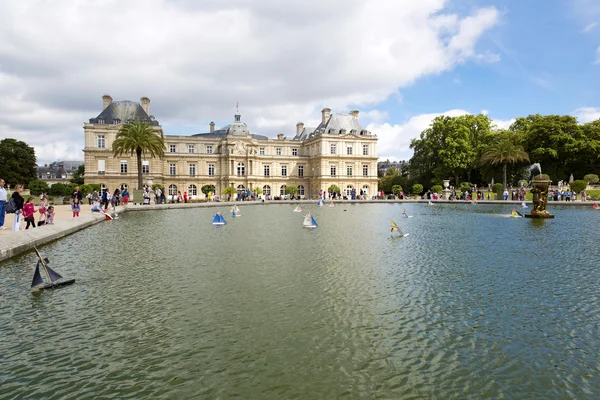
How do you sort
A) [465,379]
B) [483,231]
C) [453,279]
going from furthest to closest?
[483,231] < [453,279] < [465,379]

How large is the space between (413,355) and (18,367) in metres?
5.25

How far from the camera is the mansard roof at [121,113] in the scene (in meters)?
66.5

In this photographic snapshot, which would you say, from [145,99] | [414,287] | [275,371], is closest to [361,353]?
[275,371]

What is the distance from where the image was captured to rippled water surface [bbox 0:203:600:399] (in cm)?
515

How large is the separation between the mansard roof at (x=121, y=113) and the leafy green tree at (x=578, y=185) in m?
58.6

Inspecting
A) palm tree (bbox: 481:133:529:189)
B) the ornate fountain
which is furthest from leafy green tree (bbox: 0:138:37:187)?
the ornate fountain

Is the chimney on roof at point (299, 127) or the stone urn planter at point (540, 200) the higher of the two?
the chimney on roof at point (299, 127)

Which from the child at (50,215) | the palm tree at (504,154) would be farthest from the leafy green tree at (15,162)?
the palm tree at (504,154)

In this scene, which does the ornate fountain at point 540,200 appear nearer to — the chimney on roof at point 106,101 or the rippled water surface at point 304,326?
the rippled water surface at point 304,326

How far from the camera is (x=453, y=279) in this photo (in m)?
10.2

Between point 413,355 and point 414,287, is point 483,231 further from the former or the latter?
point 413,355

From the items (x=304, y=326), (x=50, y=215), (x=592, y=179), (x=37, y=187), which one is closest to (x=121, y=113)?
(x=37, y=187)

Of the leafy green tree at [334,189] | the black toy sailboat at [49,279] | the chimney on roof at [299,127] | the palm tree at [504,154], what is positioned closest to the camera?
the black toy sailboat at [49,279]

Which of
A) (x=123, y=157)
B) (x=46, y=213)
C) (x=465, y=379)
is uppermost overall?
(x=123, y=157)
